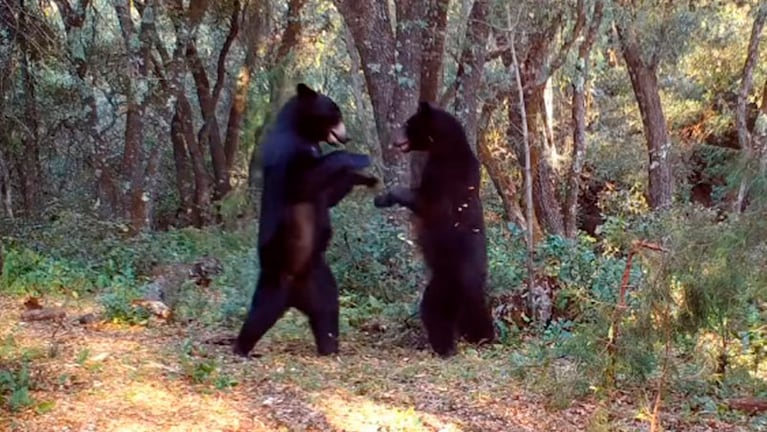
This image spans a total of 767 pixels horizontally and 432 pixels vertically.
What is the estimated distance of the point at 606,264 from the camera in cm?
966

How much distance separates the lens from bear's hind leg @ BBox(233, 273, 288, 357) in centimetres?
723

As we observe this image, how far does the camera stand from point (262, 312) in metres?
7.33

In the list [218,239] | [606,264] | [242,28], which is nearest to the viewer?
[606,264]

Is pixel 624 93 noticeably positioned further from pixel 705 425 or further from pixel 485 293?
pixel 705 425

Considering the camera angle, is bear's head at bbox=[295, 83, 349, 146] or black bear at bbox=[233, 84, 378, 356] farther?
bear's head at bbox=[295, 83, 349, 146]

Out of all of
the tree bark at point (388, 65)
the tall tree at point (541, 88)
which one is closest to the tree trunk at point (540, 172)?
the tall tree at point (541, 88)

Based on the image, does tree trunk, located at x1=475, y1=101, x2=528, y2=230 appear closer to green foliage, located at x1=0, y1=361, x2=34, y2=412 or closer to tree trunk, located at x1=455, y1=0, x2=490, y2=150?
tree trunk, located at x1=455, y1=0, x2=490, y2=150

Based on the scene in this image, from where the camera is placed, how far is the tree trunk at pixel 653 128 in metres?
18.0

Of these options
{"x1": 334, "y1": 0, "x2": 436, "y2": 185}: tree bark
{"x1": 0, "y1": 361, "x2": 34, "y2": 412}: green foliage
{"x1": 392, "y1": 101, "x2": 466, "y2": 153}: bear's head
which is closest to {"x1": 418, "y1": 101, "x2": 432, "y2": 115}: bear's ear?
{"x1": 392, "y1": 101, "x2": 466, "y2": 153}: bear's head

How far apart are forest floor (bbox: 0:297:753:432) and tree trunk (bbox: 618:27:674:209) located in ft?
37.7

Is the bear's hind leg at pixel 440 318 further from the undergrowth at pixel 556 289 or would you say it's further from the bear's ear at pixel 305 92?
the bear's ear at pixel 305 92

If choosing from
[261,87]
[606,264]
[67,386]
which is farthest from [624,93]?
[67,386]

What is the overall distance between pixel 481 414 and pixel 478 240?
228cm

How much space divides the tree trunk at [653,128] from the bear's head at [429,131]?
10646mm
